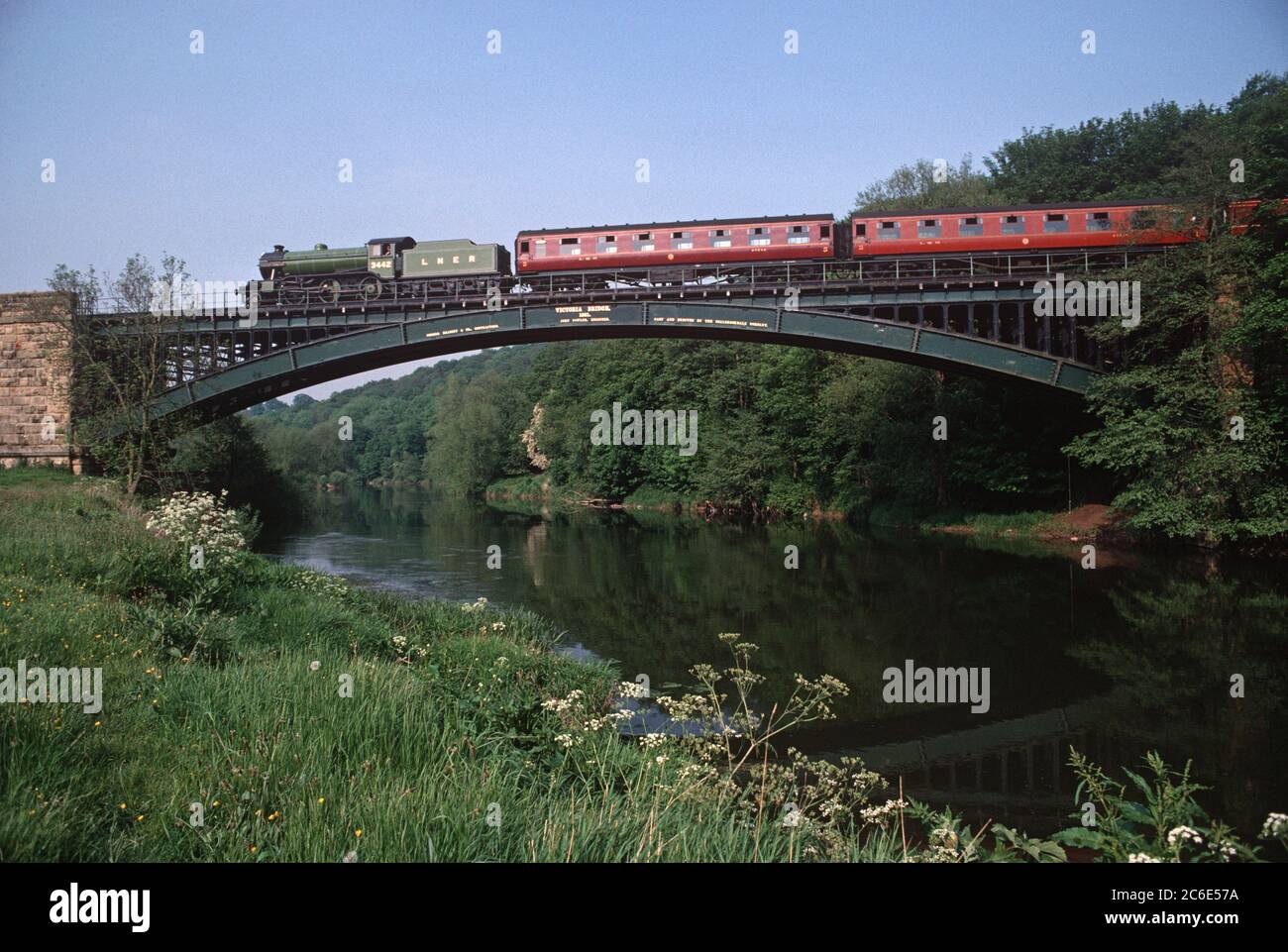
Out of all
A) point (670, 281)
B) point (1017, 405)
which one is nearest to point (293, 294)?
point (670, 281)

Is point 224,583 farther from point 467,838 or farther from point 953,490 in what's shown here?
point 953,490

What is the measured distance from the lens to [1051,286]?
26.8 meters

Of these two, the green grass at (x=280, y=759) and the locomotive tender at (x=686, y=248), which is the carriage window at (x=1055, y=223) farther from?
the green grass at (x=280, y=759)

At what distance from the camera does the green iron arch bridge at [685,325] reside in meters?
27.5

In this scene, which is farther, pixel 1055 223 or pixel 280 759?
pixel 1055 223

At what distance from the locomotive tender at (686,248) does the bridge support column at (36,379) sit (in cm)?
776

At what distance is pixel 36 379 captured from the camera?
30.0 meters

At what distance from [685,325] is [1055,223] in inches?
581

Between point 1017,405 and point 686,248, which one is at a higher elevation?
point 686,248

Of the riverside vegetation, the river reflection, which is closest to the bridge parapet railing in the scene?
the river reflection

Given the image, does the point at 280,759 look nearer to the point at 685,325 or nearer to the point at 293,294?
the point at 685,325

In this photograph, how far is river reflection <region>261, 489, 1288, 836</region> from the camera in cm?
877

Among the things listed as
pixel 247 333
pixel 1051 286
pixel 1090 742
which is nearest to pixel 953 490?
pixel 1051 286

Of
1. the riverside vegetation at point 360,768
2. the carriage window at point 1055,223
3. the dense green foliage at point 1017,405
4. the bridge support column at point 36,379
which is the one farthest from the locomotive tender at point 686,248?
the riverside vegetation at point 360,768
